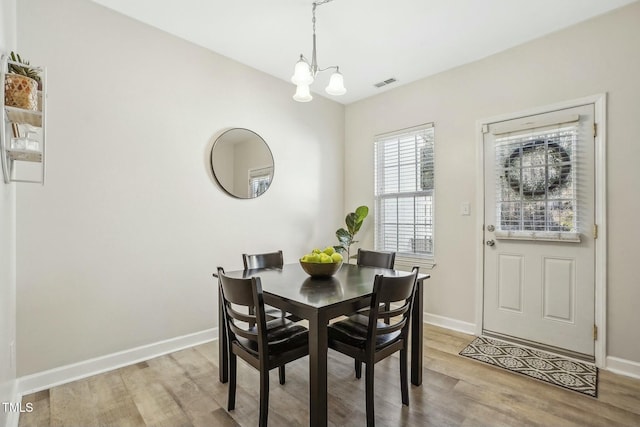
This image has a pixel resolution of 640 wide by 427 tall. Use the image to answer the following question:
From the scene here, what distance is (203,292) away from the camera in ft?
9.64

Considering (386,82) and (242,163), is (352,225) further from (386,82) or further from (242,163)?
(386,82)

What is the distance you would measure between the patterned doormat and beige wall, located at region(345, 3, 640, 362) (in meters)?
0.31

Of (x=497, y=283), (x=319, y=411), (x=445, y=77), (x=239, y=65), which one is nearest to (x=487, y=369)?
(x=497, y=283)

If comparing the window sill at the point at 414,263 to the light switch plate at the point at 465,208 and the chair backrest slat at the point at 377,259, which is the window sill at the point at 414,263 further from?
the chair backrest slat at the point at 377,259

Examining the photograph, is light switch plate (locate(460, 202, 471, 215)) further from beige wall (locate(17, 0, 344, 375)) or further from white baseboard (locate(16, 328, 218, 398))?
white baseboard (locate(16, 328, 218, 398))

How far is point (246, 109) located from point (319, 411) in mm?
2806

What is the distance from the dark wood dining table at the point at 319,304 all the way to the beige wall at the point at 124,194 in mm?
924

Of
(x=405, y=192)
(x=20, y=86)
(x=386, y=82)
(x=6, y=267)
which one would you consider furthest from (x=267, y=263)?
(x=386, y=82)

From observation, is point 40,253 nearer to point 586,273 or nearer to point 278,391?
point 278,391

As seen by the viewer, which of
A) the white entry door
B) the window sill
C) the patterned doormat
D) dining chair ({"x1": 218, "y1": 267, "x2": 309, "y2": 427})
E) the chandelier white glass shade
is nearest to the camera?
dining chair ({"x1": 218, "y1": 267, "x2": 309, "y2": 427})

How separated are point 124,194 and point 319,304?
75.9 inches

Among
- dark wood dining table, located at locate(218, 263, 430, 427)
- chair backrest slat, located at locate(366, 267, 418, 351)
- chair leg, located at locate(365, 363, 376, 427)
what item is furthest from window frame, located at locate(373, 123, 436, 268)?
chair leg, located at locate(365, 363, 376, 427)

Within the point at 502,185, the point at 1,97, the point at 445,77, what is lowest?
the point at 502,185

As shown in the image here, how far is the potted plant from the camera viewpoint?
141 cm
